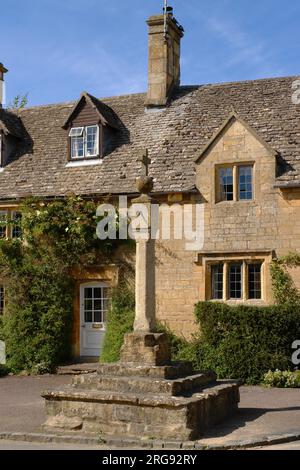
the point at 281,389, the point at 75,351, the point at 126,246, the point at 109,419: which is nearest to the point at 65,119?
the point at 126,246

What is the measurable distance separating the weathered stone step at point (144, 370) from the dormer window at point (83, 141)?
463 inches

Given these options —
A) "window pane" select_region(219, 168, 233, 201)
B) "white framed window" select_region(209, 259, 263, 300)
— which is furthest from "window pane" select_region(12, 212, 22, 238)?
"window pane" select_region(219, 168, 233, 201)

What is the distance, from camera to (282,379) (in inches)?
614

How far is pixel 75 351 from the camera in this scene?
63.7 ft

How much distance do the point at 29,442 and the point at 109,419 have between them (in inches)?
49.6

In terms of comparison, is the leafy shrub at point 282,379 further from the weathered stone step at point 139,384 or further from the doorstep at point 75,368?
the weathered stone step at point 139,384

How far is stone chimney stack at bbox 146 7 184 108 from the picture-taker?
2230cm

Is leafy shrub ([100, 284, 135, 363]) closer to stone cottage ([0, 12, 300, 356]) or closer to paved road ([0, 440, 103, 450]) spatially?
stone cottage ([0, 12, 300, 356])

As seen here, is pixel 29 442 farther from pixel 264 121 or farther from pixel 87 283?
pixel 264 121

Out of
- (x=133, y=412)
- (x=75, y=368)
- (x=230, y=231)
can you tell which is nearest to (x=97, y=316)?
(x=75, y=368)

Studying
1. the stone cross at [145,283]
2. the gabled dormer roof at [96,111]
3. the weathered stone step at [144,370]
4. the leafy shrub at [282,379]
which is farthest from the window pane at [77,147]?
the weathered stone step at [144,370]

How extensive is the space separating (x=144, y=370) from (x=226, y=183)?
30.7 ft

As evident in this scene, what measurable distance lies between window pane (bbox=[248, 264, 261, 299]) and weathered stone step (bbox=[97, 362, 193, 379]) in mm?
7317

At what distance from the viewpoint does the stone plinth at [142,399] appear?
9.56 meters
